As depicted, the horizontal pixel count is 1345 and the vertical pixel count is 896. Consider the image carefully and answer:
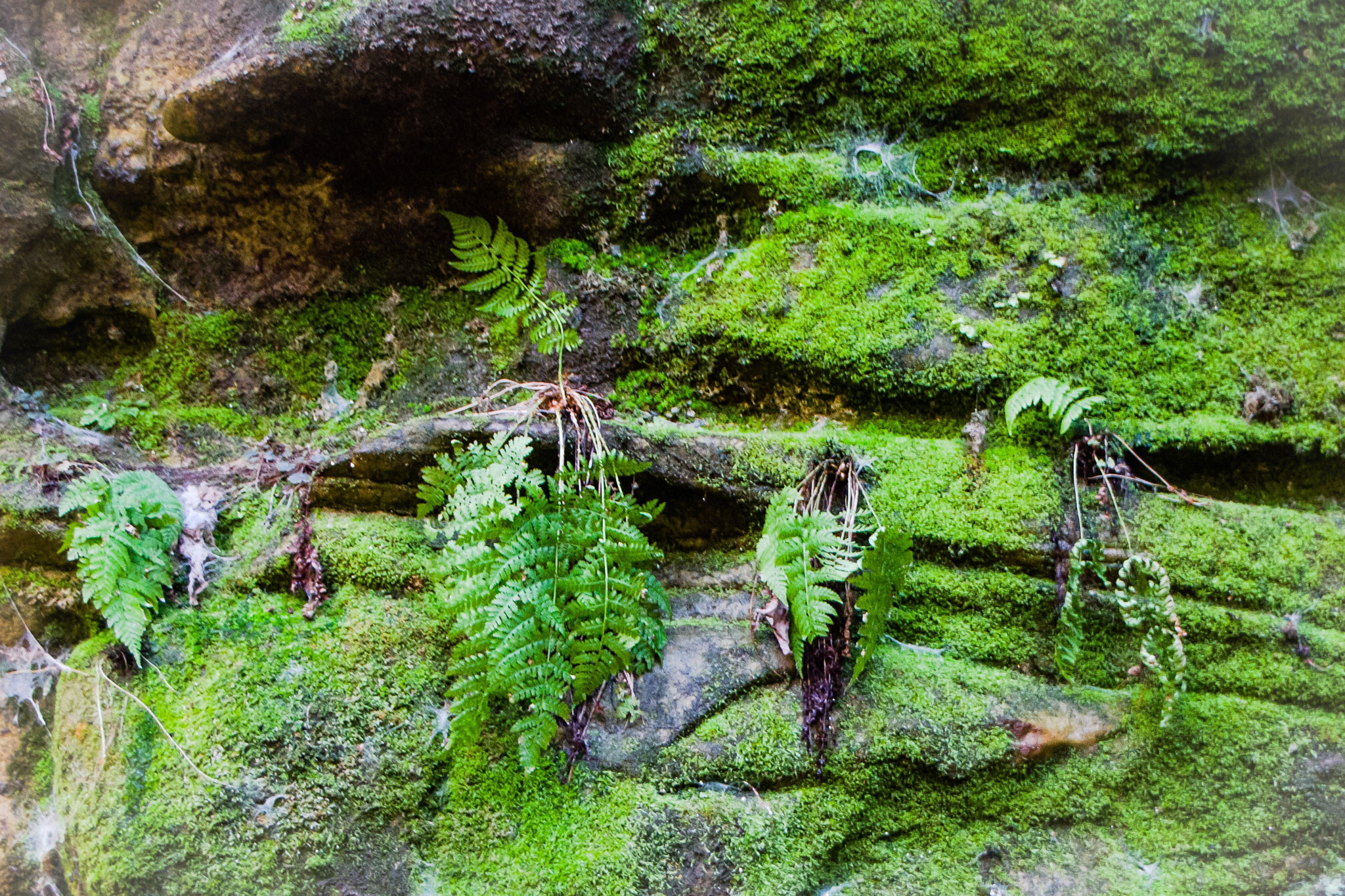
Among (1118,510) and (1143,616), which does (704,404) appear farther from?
(1143,616)

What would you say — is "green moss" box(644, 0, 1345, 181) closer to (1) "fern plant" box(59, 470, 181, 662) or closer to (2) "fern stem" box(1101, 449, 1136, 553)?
(2) "fern stem" box(1101, 449, 1136, 553)

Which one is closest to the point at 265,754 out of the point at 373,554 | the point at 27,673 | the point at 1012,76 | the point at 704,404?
the point at 373,554

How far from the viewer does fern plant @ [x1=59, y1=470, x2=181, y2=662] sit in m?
2.76

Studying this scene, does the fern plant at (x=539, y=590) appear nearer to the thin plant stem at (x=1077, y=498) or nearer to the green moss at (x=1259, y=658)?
the thin plant stem at (x=1077, y=498)

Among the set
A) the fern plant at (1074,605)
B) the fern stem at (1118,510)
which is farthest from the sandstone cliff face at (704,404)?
the fern plant at (1074,605)

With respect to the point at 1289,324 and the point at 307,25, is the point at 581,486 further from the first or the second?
the point at 1289,324

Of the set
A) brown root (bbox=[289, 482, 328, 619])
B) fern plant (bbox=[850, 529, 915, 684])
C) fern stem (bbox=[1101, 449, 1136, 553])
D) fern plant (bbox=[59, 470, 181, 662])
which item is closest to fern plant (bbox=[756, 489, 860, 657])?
fern plant (bbox=[850, 529, 915, 684])

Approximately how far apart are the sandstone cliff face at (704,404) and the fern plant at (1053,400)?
0.19m

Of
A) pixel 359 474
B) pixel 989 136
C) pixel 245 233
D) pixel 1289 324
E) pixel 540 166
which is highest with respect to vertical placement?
pixel 989 136

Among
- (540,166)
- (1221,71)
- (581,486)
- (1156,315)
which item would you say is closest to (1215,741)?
(1156,315)

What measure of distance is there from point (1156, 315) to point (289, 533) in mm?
4191

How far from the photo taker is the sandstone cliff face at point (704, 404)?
9.10 ft

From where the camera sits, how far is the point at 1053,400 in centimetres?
300

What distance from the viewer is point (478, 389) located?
3.67m
